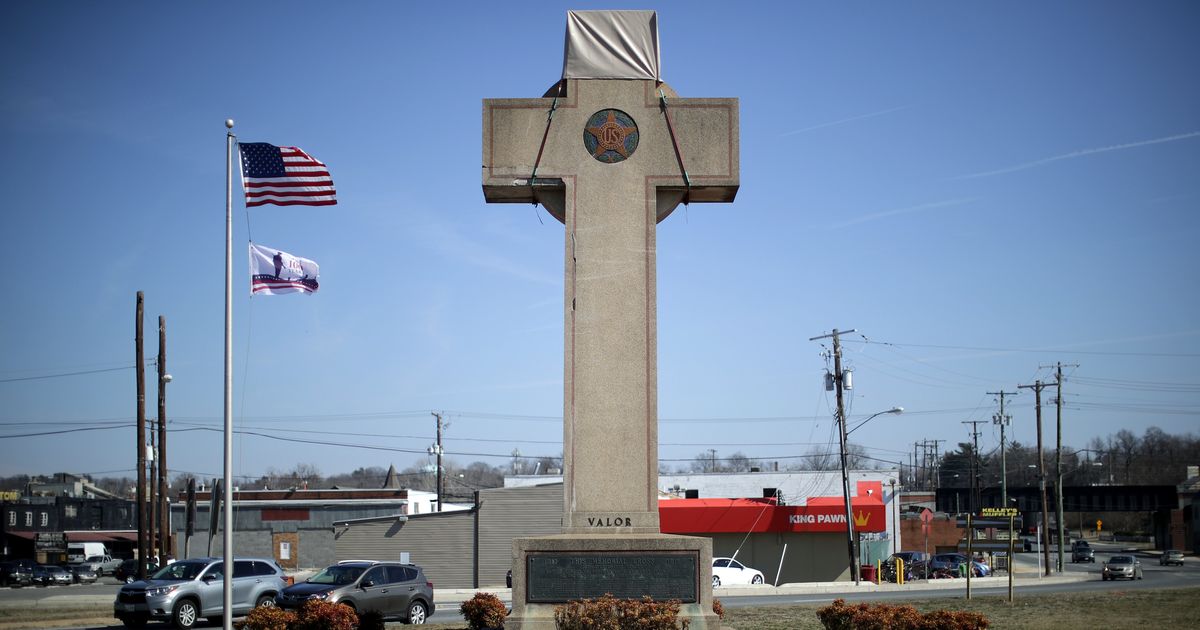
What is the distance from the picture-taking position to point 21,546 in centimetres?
8250

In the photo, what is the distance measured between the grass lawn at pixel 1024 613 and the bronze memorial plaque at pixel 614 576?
7302 millimetres

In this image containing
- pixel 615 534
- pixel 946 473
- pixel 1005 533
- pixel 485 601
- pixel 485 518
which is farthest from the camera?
pixel 946 473

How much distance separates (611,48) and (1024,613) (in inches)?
734

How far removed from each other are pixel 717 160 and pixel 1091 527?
5967 inches

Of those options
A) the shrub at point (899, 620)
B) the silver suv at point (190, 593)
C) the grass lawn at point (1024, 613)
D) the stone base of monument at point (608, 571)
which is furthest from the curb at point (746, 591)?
the stone base of monument at point (608, 571)

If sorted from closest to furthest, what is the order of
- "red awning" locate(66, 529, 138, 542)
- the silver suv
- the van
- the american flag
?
the american flag < the silver suv < the van < "red awning" locate(66, 529, 138, 542)

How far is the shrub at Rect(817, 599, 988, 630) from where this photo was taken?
1572 cm

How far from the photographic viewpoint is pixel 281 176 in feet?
65.4

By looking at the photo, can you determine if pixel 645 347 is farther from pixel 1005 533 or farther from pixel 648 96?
pixel 1005 533

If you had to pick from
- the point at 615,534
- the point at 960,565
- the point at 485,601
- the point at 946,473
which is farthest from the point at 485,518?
the point at 946,473

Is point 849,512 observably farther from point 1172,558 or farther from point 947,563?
point 1172,558

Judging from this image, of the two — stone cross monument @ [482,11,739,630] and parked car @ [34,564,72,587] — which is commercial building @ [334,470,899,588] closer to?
parked car @ [34,564,72,587]

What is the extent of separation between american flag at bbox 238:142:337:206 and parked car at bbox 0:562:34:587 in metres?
50.3

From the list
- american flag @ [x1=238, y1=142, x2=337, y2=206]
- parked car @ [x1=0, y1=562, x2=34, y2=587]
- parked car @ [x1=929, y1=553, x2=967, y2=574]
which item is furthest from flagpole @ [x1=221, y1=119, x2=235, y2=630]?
parked car @ [x1=0, y1=562, x2=34, y2=587]
